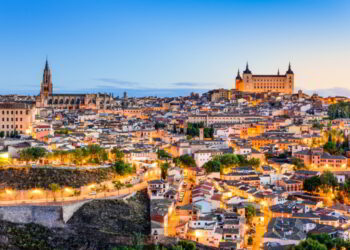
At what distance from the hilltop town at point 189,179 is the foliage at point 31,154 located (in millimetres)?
53

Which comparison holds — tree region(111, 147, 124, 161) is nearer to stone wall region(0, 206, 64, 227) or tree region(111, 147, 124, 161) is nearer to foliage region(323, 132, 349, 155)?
stone wall region(0, 206, 64, 227)

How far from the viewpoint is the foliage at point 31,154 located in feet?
84.1

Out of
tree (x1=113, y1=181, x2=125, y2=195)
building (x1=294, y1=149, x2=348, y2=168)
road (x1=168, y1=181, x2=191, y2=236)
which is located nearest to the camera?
road (x1=168, y1=181, x2=191, y2=236)

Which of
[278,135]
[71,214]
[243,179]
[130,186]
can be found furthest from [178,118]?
[71,214]

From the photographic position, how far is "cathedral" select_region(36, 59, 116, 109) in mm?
67250

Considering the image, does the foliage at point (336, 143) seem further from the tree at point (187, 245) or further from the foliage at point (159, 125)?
the tree at point (187, 245)

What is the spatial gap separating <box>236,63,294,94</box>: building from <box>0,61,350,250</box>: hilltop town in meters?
30.0

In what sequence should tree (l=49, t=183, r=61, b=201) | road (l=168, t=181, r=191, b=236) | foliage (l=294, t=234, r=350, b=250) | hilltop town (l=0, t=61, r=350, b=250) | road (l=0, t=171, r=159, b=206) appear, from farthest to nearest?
tree (l=49, t=183, r=61, b=201) < road (l=0, t=171, r=159, b=206) < road (l=168, t=181, r=191, b=236) < hilltop town (l=0, t=61, r=350, b=250) < foliage (l=294, t=234, r=350, b=250)

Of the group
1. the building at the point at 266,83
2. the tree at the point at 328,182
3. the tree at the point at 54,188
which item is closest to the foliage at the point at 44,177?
the tree at the point at 54,188

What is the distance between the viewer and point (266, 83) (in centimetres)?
7850

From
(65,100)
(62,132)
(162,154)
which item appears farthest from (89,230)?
(65,100)

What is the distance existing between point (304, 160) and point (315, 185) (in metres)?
5.86

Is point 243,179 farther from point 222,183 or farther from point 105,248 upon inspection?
point 105,248

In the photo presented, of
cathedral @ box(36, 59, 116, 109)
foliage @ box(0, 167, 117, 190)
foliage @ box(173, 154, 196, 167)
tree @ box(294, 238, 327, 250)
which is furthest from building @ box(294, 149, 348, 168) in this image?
cathedral @ box(36, 59, 116, 109)
